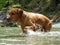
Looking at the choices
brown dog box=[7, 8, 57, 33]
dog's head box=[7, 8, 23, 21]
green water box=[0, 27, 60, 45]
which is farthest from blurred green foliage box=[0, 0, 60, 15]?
green water box=[0, 27, 60, 45]

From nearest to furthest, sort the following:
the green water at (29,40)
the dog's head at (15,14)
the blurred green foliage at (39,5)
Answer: the green water at (29,40), the dog's head at (15,14), the blurred green foliage at (39,5)

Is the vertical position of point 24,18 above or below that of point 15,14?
below

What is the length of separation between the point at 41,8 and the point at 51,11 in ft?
3.55

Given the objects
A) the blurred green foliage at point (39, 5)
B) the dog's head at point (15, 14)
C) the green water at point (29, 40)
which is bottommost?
the blurred green foliage at point (39, 5)

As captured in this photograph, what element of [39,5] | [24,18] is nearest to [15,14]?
[24,18]

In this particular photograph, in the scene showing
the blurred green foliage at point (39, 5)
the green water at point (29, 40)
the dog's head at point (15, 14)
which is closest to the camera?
the green water at point (29, 40)

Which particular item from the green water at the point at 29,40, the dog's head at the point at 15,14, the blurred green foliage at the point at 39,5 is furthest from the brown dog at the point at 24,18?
the blurred green foliage at the point at 39,5

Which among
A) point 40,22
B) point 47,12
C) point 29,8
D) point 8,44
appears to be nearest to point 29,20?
point 40,22

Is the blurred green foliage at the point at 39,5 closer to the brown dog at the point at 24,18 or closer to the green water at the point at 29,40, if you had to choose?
the brown dog at the point at 24,18

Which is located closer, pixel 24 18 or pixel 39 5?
pixel 24 18

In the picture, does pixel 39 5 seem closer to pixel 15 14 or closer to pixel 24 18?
pixel 24 18

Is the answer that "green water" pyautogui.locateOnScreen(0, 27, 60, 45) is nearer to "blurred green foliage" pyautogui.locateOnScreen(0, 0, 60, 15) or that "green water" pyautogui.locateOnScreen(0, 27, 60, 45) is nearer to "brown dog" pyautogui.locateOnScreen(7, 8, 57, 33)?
"brown dog" pyautogui.locateOnScreen(7, 8, 57, 33)

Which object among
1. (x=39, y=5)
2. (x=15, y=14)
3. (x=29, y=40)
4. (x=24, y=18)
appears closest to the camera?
(x=29, y=40)

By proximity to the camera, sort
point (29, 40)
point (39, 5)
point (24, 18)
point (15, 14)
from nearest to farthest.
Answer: point (29, 40), point (15, 14), point (24, 18), point (39, 5)
